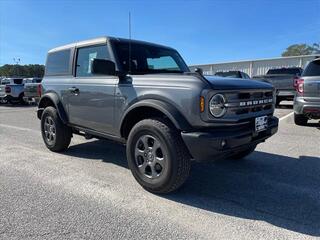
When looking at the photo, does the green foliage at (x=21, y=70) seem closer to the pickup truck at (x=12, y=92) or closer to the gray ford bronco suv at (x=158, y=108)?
the pickup truck at (x=12, y=92)

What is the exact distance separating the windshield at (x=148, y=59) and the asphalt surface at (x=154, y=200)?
1.55m

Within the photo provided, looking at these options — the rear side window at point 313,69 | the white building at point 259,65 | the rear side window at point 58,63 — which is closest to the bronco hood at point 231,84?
the rear side window at point 58,63

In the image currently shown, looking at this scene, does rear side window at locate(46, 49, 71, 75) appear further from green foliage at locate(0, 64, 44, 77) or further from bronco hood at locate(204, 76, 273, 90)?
green foliage at locate(0, 64, 44, 77)

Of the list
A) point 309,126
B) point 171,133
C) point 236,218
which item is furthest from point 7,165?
point 309,126

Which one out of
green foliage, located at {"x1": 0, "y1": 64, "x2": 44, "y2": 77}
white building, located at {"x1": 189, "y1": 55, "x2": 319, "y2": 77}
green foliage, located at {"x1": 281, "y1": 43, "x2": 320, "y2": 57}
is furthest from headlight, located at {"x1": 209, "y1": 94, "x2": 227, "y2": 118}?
green foliage, located at {"x1": 0, "y1": 64, "x2": 44, "y2": 77}

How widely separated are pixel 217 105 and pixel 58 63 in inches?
140

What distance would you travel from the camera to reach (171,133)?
3830 millimetres

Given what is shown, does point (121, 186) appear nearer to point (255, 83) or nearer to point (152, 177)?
point (152, 177)

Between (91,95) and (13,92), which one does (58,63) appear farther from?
(13,92)

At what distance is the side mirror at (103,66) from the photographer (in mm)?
4340

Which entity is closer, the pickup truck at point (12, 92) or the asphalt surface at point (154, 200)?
the asphalt surface at point (154, 200)

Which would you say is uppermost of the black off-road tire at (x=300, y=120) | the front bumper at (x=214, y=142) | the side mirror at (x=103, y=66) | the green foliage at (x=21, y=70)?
the green foliage at (x=21, y=70)

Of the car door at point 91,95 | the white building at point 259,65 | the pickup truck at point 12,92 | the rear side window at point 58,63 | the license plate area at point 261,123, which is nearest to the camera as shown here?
the license plate area at point 261,123

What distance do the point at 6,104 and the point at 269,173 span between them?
20.2 meters
